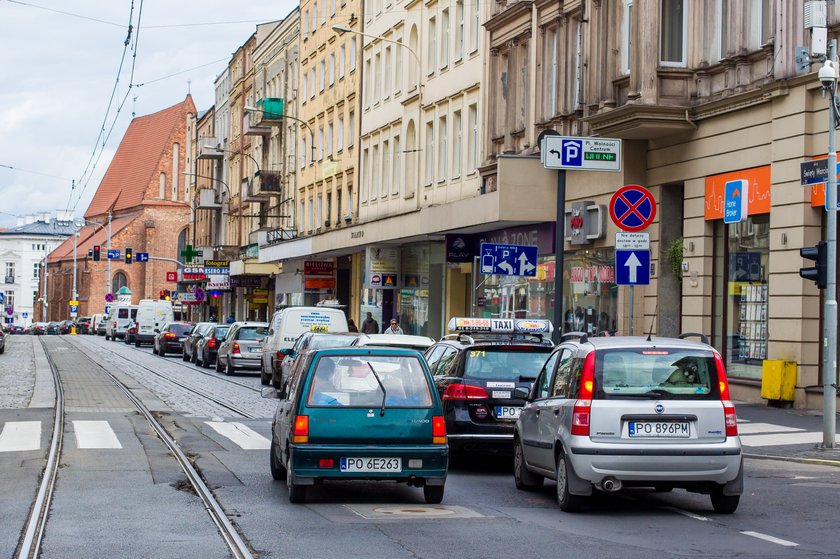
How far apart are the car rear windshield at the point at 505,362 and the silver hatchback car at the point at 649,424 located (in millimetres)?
3107

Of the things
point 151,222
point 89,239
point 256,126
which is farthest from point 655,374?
point 89,239

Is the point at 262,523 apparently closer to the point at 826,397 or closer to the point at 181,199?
the point at 826,397

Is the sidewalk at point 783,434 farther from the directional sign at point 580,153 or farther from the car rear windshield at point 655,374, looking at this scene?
the car rear windshield at point 655,374

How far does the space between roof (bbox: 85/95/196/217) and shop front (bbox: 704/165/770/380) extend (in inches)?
4155

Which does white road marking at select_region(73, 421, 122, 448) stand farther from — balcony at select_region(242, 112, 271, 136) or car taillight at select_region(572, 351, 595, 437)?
balcony at select_region(242, 112, 271, 136)

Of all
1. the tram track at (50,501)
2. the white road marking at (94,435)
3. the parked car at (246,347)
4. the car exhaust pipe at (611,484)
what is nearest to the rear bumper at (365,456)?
the tram track at (50,501)

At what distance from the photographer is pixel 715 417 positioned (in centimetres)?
1123

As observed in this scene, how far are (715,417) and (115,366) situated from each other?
34832 millimetres

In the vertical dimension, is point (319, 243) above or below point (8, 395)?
above

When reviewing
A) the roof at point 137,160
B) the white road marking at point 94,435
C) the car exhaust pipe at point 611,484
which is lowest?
the white road marking at point 94,435

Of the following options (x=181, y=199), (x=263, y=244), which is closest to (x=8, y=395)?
(x=263, y=244)

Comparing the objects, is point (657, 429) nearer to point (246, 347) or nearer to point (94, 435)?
point (94, 435)

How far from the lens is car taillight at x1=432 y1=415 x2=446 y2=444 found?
11.9m

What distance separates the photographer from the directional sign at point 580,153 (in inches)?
768
